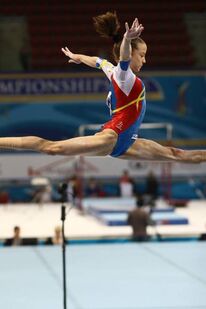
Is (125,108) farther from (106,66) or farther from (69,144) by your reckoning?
(69,144)

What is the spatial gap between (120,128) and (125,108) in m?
0.19

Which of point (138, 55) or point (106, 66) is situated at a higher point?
point (138, 55)

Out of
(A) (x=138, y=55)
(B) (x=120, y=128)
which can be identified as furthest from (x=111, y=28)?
(B) (x=120, y=128)

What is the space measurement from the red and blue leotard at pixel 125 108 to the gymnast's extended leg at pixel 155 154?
11 centimetres

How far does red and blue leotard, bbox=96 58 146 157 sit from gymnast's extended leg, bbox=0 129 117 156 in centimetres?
11

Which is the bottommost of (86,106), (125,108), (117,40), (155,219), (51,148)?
(155,219)

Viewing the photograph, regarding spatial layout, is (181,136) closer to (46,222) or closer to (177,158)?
(46,222)

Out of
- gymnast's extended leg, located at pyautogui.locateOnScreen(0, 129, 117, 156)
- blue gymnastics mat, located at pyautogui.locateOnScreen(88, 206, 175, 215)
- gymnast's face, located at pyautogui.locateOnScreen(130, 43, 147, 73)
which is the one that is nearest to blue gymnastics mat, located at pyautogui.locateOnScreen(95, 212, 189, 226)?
blue gymnastics mat, located at pyautogui.locateOnScreen(88, 206, 175, 215)

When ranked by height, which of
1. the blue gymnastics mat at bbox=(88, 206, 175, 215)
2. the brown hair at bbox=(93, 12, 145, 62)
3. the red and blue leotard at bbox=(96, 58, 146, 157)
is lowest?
the blue gymnastics mat at bbox=(88, 206, 175, 215)

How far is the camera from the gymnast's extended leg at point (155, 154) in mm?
5973

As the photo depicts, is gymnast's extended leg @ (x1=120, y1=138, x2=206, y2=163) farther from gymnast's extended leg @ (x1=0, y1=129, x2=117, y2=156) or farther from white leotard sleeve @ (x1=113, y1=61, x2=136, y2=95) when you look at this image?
white leotard sleeve @ (x1=113, y1=61, x2=136, y2=95)

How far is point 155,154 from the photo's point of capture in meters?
5.99

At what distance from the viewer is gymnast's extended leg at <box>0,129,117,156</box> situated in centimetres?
537

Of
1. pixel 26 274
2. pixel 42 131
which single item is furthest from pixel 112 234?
pixel 42 131
